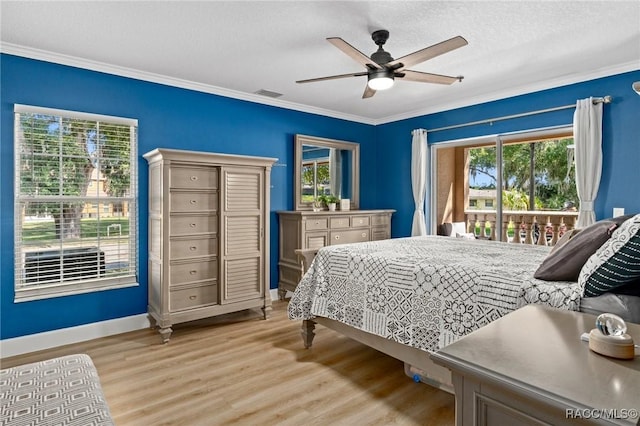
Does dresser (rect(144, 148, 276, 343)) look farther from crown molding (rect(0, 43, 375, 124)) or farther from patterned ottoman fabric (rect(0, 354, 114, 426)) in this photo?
patterned ottoman fabric (rect(0, 354, 114, 426))

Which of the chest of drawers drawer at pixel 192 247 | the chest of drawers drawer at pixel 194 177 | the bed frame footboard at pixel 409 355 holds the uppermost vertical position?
the chest of drawers drawer at pixel 194 177

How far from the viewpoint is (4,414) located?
1180 millimetres

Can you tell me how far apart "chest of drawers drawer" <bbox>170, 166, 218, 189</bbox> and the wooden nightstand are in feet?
9.65

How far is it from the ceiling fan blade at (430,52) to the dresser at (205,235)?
1.74 meters

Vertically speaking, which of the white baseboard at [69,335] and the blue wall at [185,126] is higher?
the blue wall at [185,126]

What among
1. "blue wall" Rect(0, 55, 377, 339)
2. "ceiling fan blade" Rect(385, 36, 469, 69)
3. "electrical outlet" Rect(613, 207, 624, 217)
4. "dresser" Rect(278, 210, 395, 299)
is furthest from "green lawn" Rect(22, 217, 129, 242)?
"electrical outlet" Rect(613, 207, 624, 217)

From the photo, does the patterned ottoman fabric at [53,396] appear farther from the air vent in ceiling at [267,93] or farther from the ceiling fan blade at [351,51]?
the air vent in ceiling at [267,93]

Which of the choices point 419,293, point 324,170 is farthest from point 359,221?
point 419,293

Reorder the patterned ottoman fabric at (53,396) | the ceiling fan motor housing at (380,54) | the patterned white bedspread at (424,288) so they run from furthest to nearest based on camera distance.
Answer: the ceiling fan motor housing at (380,54), the patterned white bedspread at (424,288), the patterned ottoman fabric at (53,396)

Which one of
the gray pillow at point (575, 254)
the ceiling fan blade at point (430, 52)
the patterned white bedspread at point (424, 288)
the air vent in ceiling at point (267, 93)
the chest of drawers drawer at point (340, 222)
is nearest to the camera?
the gray pillow at point (575, 254)

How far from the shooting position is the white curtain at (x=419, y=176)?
5035 millimetres

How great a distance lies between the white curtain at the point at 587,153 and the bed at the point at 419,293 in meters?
1.09

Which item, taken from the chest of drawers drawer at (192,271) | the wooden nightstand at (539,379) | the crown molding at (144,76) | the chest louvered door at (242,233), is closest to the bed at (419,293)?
the wooden nightstand at (539,379)

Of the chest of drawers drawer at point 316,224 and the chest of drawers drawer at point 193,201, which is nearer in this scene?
the chest of drawers drawer at point 193,201
